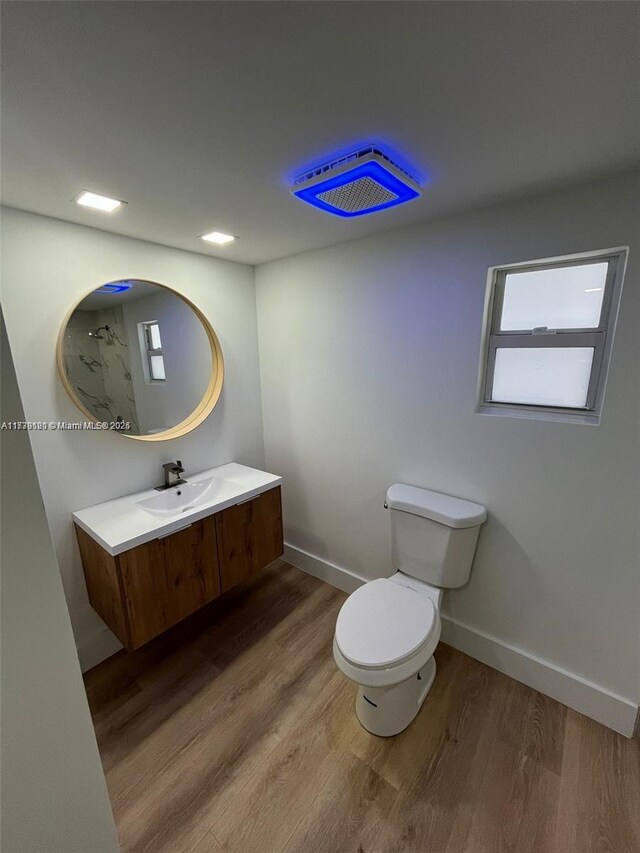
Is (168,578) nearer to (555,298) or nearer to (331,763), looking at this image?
(331,763)

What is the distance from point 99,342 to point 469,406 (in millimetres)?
1812

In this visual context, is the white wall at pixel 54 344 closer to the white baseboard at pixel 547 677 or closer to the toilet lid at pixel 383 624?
the toilet lid at pixel 383 624

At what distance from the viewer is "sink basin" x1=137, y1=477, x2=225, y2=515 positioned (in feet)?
6.05

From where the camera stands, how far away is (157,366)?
195 centimetres

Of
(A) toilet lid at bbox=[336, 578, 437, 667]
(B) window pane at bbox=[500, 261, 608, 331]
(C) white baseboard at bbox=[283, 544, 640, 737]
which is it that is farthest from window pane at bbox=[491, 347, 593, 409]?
(C) white baseboard at bbox=[283, 544, 640, 737]

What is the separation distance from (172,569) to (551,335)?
1969 mm

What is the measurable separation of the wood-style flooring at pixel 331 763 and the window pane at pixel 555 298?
1709 mm

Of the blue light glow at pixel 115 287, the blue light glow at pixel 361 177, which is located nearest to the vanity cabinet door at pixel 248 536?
the blue light glow at pixel 115 287

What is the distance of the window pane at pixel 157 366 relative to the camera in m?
1.93

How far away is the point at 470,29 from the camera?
25.3 inches

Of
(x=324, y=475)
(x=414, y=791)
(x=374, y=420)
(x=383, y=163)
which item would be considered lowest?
(x=414, y=791)

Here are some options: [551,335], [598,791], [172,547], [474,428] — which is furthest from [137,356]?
[598,791]

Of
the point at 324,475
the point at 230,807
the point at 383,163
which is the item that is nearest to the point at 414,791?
the point at 230,807

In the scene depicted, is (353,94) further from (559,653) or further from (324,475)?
(559,653)
